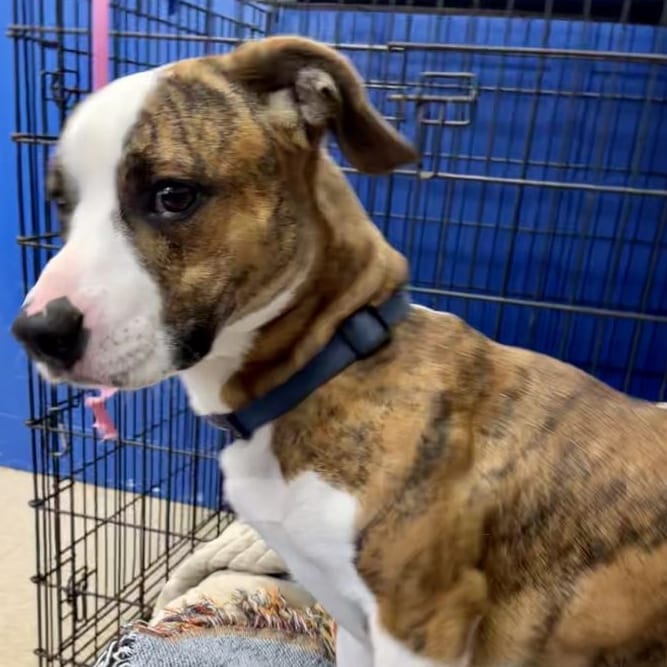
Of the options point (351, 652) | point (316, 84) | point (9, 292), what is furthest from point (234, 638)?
point (9, 292)

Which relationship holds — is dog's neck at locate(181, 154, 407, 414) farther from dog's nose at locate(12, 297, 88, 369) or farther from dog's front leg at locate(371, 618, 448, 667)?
dog's front leg at locate(371, 618, 448, 667)

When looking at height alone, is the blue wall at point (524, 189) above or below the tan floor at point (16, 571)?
above

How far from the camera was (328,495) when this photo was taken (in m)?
0.90

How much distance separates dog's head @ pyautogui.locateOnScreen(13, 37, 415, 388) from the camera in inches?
31.1

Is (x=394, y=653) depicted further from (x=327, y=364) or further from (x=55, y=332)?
(x=55, y=332)

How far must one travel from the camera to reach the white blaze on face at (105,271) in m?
0.78

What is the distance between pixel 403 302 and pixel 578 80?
1.41 meters

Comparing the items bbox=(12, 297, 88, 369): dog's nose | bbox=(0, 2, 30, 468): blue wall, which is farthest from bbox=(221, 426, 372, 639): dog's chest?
bbox=(0, 2, 30, 468): blue wall

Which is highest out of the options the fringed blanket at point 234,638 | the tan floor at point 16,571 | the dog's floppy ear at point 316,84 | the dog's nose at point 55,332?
the dog's floppy ear at point 316,84

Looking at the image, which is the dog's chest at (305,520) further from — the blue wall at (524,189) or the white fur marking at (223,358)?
the blue wall at (524,189)

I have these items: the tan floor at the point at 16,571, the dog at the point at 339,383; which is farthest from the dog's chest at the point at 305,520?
the tan floor at the point at 16,571

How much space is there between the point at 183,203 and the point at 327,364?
0.25 meters

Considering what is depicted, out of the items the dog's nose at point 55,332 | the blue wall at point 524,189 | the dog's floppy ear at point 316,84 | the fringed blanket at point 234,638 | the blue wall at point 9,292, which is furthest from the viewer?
the blue wall at point 9,292

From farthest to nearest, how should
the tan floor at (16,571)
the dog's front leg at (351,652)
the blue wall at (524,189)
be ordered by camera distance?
the blue wall at (524,189) → the tan floor at (16,571) → the dog's front leg at (351,652)
